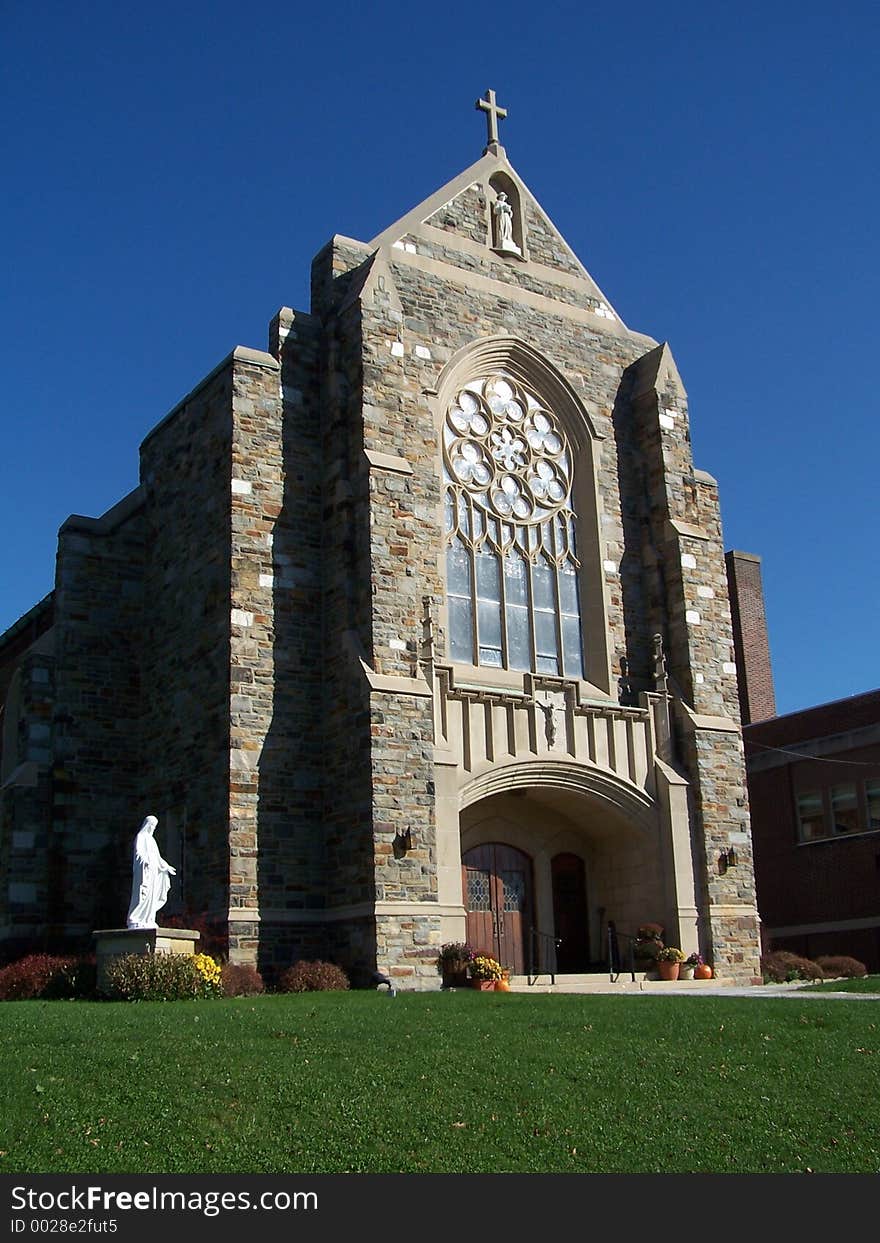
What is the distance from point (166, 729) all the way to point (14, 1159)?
16.0 meters

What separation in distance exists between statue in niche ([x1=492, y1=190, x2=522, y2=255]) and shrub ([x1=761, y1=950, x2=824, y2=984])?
1507cm

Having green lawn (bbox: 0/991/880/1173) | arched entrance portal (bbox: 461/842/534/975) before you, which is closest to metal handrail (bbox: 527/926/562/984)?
arched entrance portal (bbox: 461/842/534/975)

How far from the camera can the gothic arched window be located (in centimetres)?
2448

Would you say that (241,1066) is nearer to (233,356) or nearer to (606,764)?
(606,764)

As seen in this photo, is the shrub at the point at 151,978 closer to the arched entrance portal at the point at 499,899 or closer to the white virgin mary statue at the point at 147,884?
the white virgin mary statue at the point at 147,884

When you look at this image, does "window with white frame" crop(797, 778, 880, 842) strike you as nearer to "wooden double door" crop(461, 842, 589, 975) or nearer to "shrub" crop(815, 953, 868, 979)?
Answer: "shrub" crop(815, 953, 868, 979)

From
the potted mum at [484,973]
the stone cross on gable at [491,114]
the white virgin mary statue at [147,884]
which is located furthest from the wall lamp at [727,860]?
the stone cross on gable at [491,114]

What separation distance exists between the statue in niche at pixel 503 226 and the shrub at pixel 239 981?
15.3m

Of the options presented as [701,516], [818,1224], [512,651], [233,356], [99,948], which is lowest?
[818,1224]

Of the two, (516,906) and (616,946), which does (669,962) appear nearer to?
(616,946)

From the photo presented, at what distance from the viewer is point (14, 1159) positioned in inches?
337

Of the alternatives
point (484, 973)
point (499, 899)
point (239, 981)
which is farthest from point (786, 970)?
point (239, 981)

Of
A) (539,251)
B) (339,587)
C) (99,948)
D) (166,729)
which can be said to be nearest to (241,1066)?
(99,948)

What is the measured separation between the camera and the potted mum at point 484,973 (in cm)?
2005
